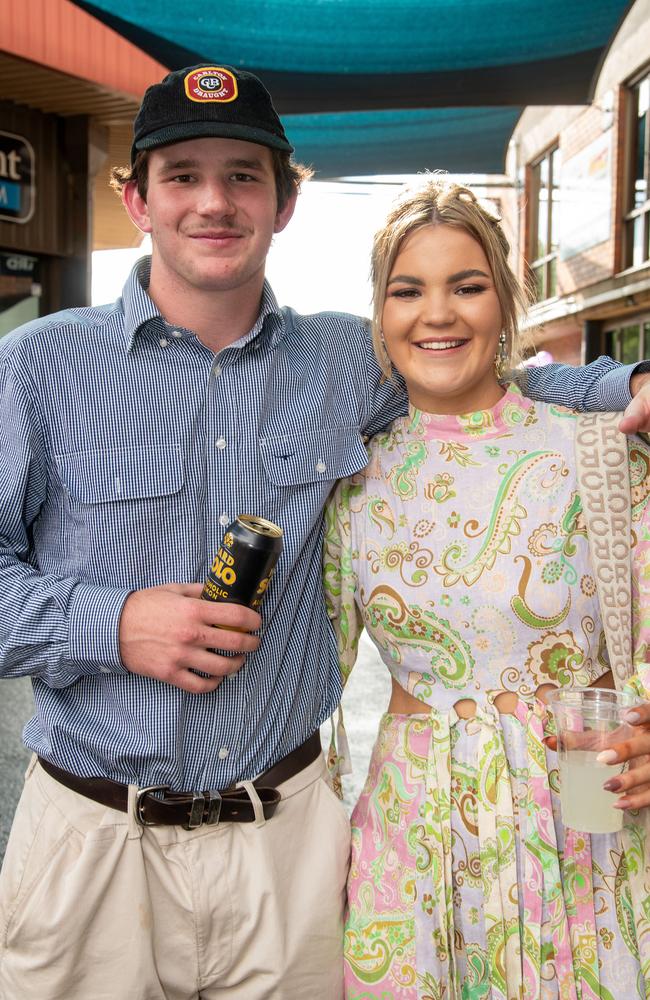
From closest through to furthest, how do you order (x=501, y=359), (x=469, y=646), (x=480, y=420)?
(x=469, y=646) → (x=480, y=420) → (x=501, y=359)

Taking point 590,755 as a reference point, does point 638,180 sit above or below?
above

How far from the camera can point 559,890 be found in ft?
6.27

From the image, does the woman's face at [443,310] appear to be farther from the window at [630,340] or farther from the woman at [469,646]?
the window at [630,340]

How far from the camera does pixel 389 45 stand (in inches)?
192

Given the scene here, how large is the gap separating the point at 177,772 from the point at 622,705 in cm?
84

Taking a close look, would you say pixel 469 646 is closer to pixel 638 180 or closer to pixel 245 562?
pixel 245 562

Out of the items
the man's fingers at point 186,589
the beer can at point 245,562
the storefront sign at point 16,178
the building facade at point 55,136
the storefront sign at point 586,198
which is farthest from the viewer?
the storefront sign at point 586,198

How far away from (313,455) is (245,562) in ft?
1.62

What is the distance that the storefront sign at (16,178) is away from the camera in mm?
6277

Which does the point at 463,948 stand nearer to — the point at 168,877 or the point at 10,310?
the point at 168,877

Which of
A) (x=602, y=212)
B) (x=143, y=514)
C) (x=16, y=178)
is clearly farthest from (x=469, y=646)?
(x=602, y=212)

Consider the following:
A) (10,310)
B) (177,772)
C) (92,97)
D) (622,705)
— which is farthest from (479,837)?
(10,310)

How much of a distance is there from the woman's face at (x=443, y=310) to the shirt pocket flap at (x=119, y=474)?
543 mm

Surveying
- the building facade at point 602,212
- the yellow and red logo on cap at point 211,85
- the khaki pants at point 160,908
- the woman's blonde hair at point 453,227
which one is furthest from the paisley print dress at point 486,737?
the building facade at point 602,212
